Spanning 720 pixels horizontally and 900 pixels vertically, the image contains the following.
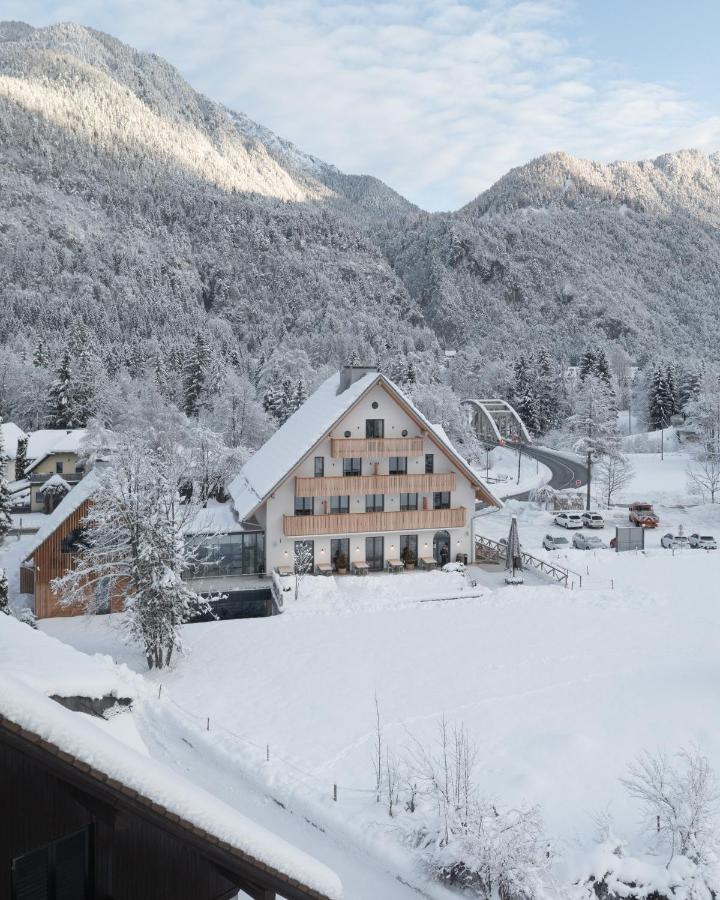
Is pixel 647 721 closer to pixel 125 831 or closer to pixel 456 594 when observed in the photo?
pixel 456 594

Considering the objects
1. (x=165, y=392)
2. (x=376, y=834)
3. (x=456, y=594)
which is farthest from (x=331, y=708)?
(x=165, y=392)

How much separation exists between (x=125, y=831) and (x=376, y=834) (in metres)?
10.7

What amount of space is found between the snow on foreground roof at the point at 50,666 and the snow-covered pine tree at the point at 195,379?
263ft

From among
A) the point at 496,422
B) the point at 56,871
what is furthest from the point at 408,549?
Answer: the point at 496,422

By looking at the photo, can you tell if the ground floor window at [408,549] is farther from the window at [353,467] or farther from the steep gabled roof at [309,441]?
the steep gabled roof at [309,441]

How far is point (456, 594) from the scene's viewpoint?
33.1m

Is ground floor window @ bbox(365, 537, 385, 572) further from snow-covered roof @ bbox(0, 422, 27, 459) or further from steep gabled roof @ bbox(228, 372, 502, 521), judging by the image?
snow-covered roof @ bbox(0, 422, 27, 459)

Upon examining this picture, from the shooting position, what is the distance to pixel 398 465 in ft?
125

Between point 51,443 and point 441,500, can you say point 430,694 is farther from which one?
point 51,443

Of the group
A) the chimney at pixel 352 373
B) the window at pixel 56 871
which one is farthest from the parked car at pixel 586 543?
the window at pixel 56 871

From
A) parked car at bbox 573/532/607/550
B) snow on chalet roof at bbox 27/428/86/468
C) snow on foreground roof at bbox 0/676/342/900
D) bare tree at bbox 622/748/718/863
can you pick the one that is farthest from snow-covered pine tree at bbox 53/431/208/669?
snow on chalet roof at bbox 27/428/86/468

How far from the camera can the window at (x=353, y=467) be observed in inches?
1453

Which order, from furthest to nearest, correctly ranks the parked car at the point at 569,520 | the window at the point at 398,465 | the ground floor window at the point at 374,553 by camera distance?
the parked car at the point at 569,520, the window at the point at 398,465, the ground floor window at the point at 374,553

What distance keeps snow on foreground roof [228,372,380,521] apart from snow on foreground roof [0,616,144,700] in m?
21.7
